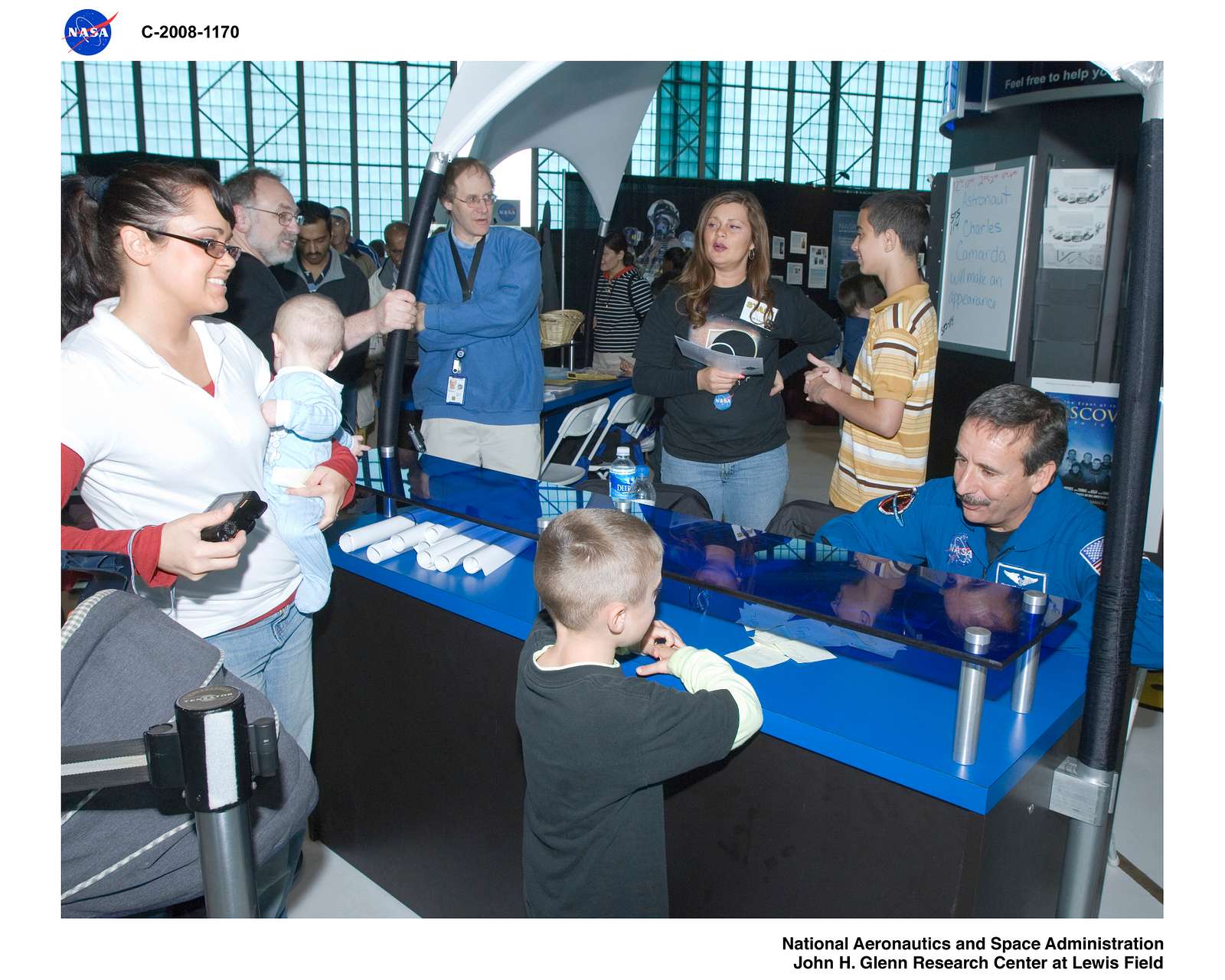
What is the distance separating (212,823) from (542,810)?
0.60 m

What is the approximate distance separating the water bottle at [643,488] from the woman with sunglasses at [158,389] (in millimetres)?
937

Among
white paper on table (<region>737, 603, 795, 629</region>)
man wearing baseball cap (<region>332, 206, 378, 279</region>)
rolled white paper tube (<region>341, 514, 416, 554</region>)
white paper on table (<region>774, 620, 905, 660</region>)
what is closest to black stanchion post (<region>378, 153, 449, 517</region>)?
rolled white paper tube (<region>341, 514, 416, 554</region>)

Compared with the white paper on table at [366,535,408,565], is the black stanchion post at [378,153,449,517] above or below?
above

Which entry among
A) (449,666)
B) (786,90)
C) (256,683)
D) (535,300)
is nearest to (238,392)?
(256,683)

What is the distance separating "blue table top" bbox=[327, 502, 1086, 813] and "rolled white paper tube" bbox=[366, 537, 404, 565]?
1.20ft

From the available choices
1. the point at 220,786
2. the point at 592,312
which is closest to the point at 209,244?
the point at 220,786

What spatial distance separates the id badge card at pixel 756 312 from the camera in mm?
2879

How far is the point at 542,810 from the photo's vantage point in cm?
145

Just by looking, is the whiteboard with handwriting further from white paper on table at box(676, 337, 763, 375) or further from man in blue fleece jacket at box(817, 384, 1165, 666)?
man in blue fleece jacket at box(817, 384, 1165, 666)

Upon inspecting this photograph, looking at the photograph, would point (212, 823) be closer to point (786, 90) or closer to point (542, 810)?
point (542, 810)

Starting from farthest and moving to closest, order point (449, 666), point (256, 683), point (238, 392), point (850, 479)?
point (850, 479) → point (449, 666) → point (256, 683) → point (238, 392)

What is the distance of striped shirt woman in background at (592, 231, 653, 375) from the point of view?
6.60 meters

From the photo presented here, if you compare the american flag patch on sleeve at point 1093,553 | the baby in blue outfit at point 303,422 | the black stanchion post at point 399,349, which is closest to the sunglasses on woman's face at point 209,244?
the baby in blue outfit at point 303,422

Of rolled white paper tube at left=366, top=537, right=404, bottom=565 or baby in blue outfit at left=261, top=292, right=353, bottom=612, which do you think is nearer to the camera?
baby in blue outfit at left=261, top=292, right=353, bottom=612
